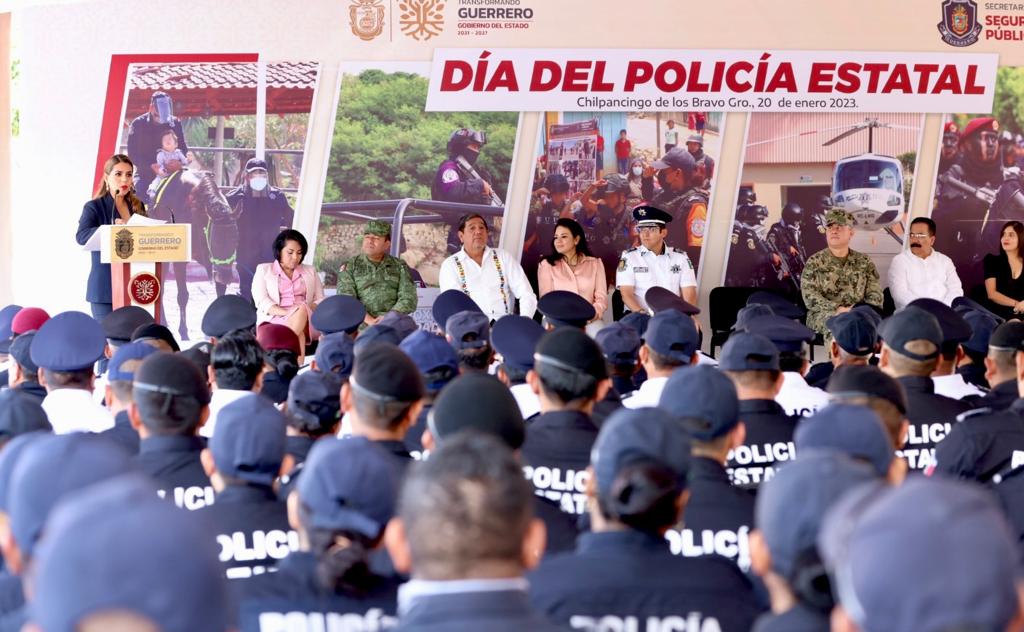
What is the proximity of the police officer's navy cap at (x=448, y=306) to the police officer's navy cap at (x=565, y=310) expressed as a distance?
434 mm

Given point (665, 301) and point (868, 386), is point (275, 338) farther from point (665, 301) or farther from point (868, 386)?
point (665, 301)

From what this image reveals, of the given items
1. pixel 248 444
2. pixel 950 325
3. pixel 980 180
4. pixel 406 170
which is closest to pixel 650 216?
pixel 406 170

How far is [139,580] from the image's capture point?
145 cm

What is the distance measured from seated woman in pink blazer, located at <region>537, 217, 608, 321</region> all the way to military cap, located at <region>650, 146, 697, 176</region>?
108cm

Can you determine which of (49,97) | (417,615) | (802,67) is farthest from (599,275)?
(417,615)

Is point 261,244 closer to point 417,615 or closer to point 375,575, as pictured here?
point 375,575

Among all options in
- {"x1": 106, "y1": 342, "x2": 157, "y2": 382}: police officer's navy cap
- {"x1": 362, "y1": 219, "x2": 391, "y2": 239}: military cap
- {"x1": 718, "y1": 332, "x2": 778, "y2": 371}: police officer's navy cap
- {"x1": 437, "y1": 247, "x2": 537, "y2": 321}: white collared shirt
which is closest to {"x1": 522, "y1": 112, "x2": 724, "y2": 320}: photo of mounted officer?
{"x1": 437, "y1": 247, "x2": 537, "y2": 321}: white collared shirt

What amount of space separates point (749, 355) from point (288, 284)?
5295mm

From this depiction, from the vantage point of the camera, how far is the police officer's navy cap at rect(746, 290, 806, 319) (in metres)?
8.43

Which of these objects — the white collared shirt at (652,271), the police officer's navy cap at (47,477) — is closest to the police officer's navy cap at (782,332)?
the white collared shirt at (652,271)

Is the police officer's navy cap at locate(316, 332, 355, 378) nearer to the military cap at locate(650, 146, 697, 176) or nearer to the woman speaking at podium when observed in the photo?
the woman speaking at podium

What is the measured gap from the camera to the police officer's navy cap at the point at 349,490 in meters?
2.35

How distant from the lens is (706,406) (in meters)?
3.22

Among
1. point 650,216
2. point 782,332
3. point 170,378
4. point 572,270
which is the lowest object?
point 170,378
